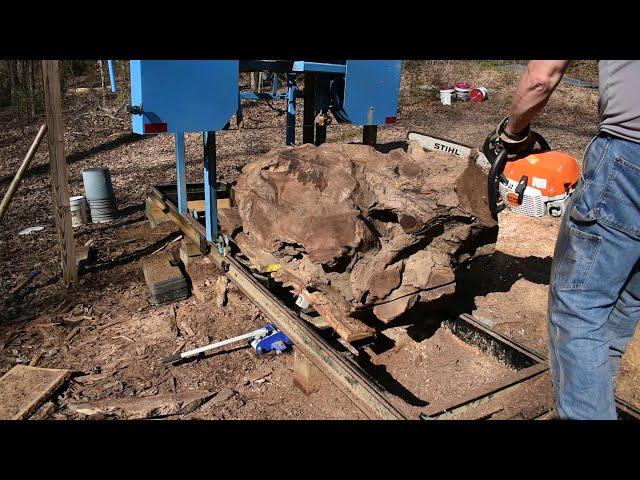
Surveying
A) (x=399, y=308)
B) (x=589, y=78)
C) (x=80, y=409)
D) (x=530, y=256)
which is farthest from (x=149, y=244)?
(x=589, y=78)

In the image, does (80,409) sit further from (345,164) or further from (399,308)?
(345,164)

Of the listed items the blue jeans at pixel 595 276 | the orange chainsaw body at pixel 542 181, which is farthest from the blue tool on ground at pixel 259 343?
the blue jeans at pixel 595 276

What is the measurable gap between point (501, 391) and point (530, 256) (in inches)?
120

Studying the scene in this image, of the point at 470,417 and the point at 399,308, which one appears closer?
the point at 470,417

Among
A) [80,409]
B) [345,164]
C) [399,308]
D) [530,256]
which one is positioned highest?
[345,164]

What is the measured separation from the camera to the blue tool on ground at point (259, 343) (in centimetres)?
407

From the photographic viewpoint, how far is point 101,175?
6441mm

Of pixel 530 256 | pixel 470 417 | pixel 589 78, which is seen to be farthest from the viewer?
pixel 589 78

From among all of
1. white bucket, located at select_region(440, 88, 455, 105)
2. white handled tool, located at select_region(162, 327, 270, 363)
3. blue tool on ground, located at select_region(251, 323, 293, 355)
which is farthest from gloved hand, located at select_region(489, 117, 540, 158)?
white bucket, located at select_region(440, 88, 455, 105)

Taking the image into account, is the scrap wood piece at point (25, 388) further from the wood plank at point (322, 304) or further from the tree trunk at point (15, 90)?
the tree trunk at point (15, 90)

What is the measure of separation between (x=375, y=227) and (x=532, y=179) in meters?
1.05

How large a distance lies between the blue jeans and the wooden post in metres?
4.23

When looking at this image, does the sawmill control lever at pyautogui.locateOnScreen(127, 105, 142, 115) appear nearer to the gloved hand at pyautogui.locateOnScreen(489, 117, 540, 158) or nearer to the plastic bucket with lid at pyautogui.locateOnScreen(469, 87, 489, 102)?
the gloved hand at pyautogui.locateOnScreen(489, 117, 540, 158)

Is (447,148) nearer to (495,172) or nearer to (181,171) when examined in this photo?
(181,171)
